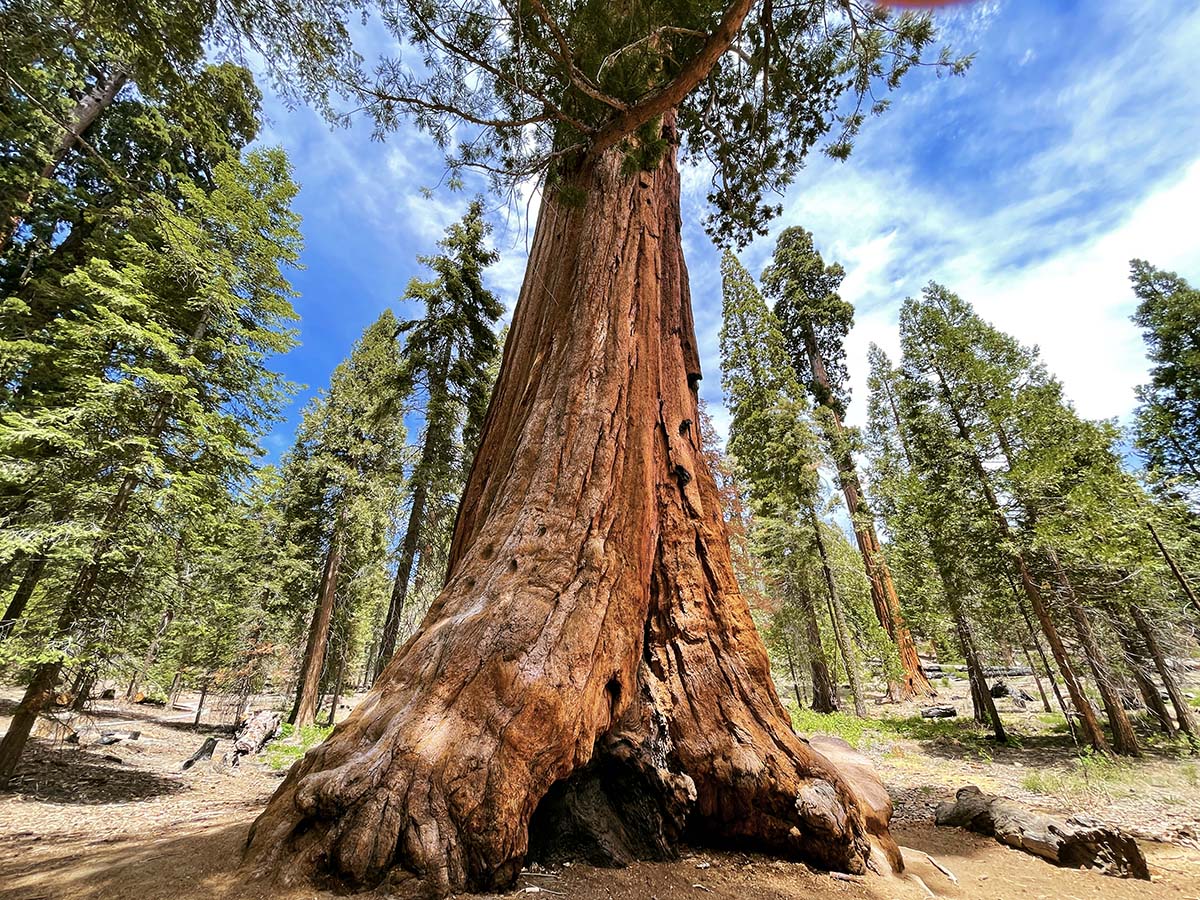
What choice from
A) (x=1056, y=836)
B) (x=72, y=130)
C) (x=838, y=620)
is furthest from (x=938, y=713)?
(x=72, y=130)

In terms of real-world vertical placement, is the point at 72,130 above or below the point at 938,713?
above

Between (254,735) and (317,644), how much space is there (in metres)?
2.12

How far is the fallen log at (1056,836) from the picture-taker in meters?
3.86

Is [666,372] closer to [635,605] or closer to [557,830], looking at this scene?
[635,605]

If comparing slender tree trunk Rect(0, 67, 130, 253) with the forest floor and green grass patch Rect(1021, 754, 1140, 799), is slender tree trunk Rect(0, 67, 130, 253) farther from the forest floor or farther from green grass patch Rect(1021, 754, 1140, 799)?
green grass patch Rect(1021, 754, 1140, 799)

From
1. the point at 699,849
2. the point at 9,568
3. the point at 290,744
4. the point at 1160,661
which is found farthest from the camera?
the point at 290,744

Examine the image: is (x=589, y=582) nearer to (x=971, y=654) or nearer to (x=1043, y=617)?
(x=1043, y=617)

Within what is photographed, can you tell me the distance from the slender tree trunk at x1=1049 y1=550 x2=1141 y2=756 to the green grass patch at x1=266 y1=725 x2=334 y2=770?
15.0 meters

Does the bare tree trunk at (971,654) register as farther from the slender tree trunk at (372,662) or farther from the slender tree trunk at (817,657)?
the slender tree trunk at (372,662)

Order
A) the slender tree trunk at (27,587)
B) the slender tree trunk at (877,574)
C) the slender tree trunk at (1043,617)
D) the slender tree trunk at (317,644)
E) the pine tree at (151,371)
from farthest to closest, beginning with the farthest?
1. the slender tree trunk at (877,574)
2. the slender tree trunk at (317,644)
3. the slender tree trunk at (1043,617)
4. the slender tree trunk at (27,587)
5. the pine tree at (151,371)

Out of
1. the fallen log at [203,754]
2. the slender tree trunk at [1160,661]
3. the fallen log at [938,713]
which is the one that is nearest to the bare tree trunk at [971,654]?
the fallen log at [938,713]

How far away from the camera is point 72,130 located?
25.1 ft

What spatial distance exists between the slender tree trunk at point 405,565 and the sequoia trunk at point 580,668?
247 inches

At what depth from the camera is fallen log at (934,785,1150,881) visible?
3.86 metres
